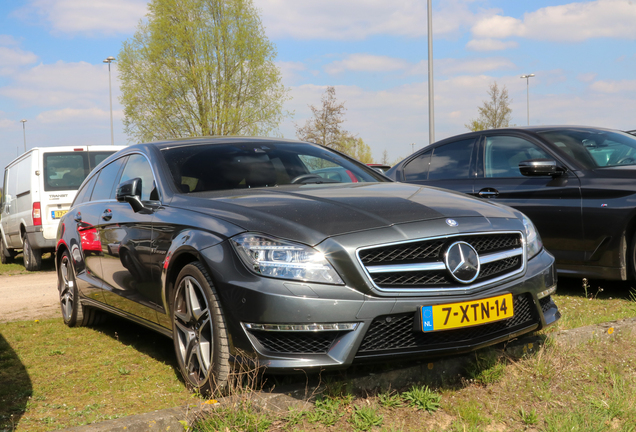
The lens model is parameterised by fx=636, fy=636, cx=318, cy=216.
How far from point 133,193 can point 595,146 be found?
14.4ft

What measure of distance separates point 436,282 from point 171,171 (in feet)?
6.68

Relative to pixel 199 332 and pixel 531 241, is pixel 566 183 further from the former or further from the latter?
pixel 199 332

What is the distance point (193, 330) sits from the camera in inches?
139

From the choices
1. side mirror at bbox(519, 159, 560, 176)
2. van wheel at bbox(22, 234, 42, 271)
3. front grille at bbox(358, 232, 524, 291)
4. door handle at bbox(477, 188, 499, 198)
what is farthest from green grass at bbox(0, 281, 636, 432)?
van wheel at bbox(22, 234, 42, 271)

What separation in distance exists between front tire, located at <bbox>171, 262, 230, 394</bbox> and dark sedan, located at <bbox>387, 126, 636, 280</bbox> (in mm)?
3092

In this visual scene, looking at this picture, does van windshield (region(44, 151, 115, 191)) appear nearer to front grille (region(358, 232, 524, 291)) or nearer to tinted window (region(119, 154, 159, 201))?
tinted window (region(119, 154, 159, 201))

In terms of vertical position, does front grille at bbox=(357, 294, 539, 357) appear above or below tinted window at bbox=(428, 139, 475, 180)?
below

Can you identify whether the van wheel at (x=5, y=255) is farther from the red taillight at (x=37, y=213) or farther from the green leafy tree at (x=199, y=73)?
the green leafy tree at (x=199, y=73)

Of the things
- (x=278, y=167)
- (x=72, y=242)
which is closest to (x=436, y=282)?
(x=278, y=167)

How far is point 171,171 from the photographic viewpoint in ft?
13.9

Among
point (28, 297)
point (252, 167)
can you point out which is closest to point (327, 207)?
point (252, 167)

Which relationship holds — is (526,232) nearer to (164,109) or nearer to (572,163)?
(572,163)

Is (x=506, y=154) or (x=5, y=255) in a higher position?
(x=506, y=154)

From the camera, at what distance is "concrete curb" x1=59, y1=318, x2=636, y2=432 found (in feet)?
9.32
